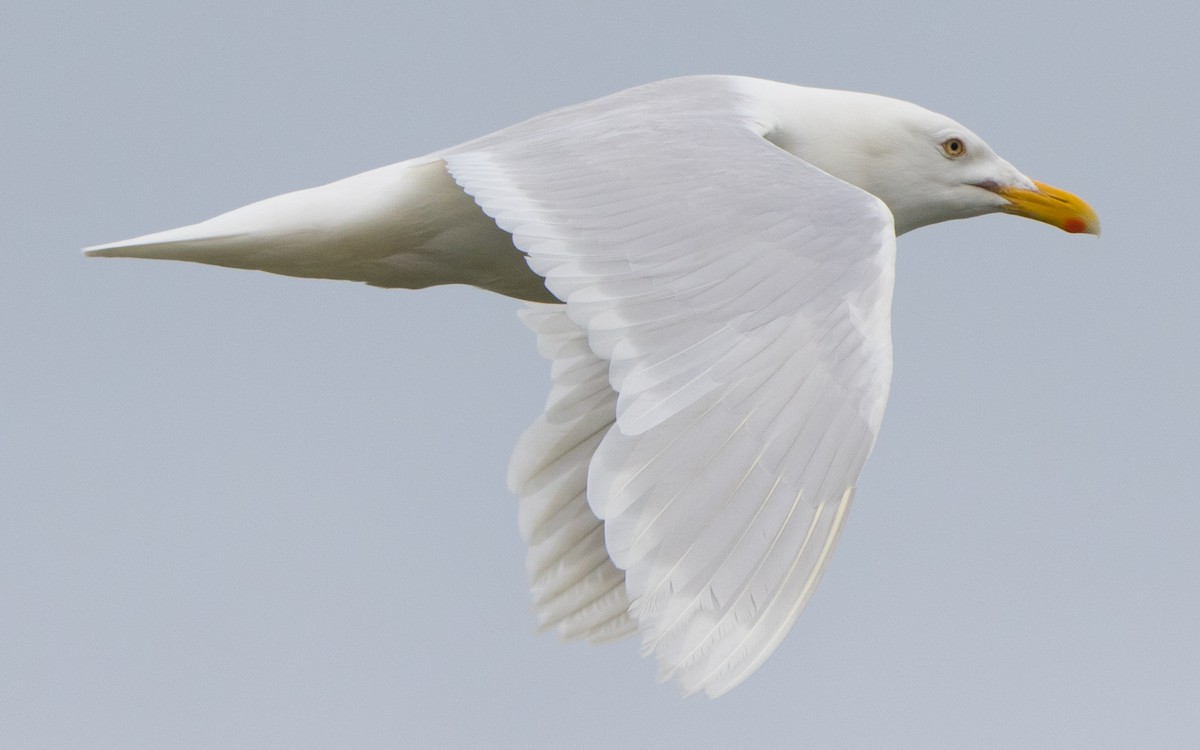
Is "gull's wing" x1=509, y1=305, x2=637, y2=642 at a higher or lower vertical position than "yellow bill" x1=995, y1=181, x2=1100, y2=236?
lower

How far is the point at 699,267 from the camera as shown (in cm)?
674

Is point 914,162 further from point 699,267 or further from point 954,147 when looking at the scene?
point 699,267

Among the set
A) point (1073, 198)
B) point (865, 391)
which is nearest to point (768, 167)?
point (865, 391)

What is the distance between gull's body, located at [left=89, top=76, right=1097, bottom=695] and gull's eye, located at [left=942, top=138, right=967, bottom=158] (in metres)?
0.02

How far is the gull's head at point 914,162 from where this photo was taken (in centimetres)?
845

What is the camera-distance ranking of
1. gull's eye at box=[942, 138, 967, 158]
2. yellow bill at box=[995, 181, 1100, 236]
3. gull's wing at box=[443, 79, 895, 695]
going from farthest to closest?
yellow bill at box=[995, 181, 1100, 236], gull's eye at box=[942, 138, 967, 158], gull's wing at box=[443, 79, 895, 695]

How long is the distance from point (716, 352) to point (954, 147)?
286cm

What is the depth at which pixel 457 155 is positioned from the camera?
25.1 feet

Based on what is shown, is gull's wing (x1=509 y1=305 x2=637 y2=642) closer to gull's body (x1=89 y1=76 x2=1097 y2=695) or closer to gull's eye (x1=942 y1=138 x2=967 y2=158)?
gull's body (x1=89 y1=76 x2=1097 y2=695)

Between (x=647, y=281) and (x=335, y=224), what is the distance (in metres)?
1.70

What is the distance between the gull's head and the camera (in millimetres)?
8445

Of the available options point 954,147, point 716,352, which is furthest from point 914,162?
point 716,352

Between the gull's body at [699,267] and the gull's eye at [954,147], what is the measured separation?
0.02 m

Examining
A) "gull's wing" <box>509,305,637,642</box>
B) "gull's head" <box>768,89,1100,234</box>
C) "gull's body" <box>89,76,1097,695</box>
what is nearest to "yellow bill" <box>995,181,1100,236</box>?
"gull's head" <box>768,89,1100,234</box>
